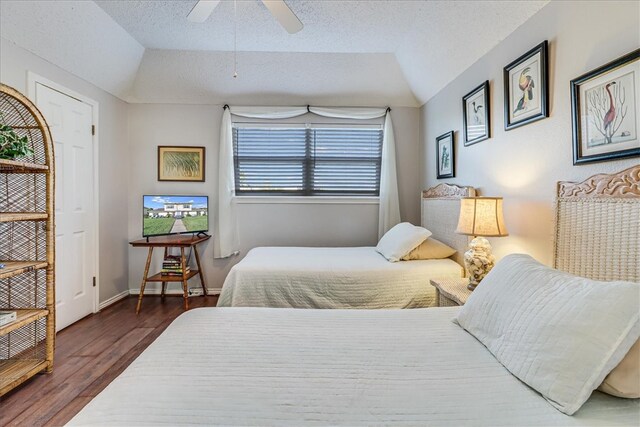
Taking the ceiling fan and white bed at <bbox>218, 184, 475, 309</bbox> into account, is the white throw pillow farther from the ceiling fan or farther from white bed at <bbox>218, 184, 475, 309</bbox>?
the ceiling fan

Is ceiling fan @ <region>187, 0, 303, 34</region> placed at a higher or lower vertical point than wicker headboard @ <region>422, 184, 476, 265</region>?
higher

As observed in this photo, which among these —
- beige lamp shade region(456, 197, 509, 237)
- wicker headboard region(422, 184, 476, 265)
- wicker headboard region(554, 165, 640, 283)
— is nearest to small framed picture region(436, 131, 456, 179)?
wicker headboard region(422, 184, 476, 265)

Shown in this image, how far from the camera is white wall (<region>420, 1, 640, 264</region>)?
1490 millimetres

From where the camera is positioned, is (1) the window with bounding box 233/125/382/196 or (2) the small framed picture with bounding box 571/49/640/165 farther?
(1) the window with bounding box 233/125/382/196

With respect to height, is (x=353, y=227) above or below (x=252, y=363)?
above

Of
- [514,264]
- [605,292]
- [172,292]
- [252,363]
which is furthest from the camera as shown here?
[172,292]

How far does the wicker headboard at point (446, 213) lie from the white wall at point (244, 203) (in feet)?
1.69

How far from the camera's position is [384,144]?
3.91 metres

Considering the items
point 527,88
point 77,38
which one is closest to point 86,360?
point 77,38

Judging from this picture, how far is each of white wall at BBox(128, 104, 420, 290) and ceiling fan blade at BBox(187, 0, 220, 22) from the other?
175 cm

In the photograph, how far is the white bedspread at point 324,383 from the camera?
833 millimetres

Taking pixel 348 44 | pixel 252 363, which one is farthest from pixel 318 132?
pixel 252 363

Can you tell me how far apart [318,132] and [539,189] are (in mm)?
2617

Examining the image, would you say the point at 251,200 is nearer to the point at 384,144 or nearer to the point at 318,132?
the point at 318,132
